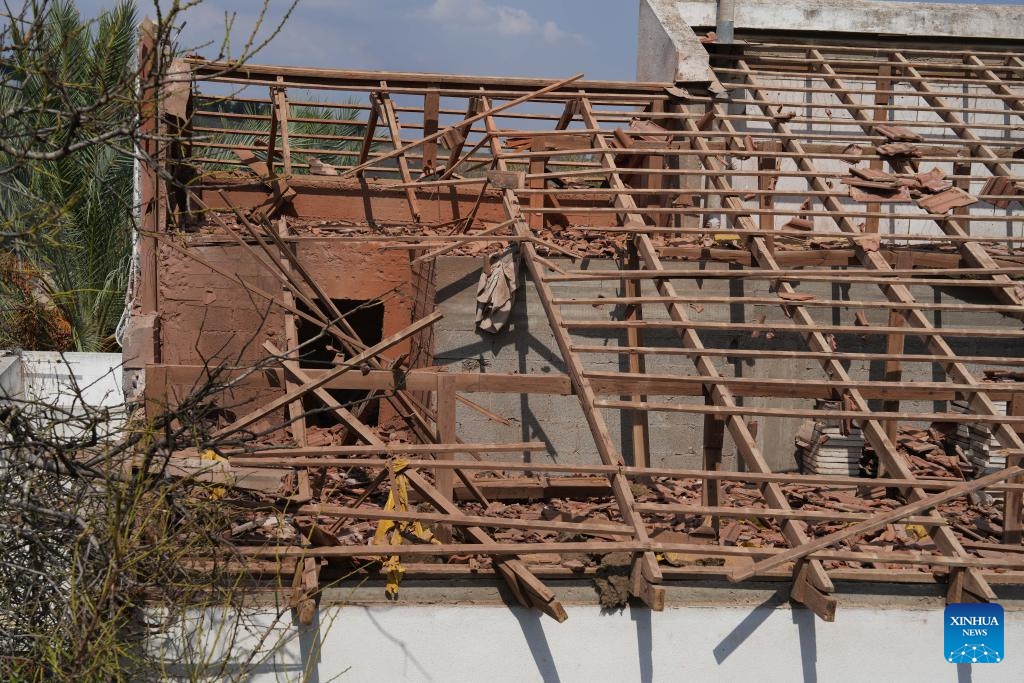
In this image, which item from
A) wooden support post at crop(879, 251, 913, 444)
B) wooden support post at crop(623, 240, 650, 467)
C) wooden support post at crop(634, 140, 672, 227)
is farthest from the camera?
wooden support post at crop(634, 140, 672, 227)

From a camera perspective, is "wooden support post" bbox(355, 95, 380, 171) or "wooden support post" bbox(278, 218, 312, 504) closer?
"wooden support post" bbox(278, 218, 312, 504)

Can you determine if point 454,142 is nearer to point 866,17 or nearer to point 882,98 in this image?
point 882,98

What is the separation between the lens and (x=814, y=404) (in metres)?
9.95

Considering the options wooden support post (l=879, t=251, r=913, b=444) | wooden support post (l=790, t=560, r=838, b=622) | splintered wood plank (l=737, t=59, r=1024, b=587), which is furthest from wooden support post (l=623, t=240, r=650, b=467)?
wooden support post (l=790, t=560, r=838, b=622)

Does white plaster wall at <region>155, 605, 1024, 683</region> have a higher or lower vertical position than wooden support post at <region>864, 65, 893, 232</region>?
lower

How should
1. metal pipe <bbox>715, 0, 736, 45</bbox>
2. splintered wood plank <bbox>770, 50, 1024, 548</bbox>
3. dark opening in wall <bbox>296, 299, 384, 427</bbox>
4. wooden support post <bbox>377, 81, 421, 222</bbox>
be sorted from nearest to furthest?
1. splintered wood plank <bbox>770, 50, 1024, 548</bbox>
2. dark opening in wall <bbox>296, 299, 384, 427</bbox>
3. wooden support post <bbox>377, 81, 421, 222</bbox>
4. metal pipe <bbox>715, 0, 736, 45</bbox>

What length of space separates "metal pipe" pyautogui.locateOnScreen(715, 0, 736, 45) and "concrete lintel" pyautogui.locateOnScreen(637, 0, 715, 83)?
1.08ft

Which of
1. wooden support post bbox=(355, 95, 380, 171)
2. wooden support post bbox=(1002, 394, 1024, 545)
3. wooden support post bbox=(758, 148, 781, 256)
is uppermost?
wooden support post bbox=(355, 95, 380, 171)

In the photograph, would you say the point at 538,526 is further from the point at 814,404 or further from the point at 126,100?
the point at 814,404

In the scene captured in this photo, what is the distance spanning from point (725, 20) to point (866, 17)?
193cm

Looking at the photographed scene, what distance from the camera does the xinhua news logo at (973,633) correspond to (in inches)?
260

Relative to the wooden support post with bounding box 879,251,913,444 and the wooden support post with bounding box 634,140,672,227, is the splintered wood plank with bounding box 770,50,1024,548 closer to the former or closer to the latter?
the wooden support post with bounding box 879,251,913,444

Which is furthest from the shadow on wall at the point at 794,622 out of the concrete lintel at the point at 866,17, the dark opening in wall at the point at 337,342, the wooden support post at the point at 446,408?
the concrete lintel at the point at 866,17

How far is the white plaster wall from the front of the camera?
20.7 feet
